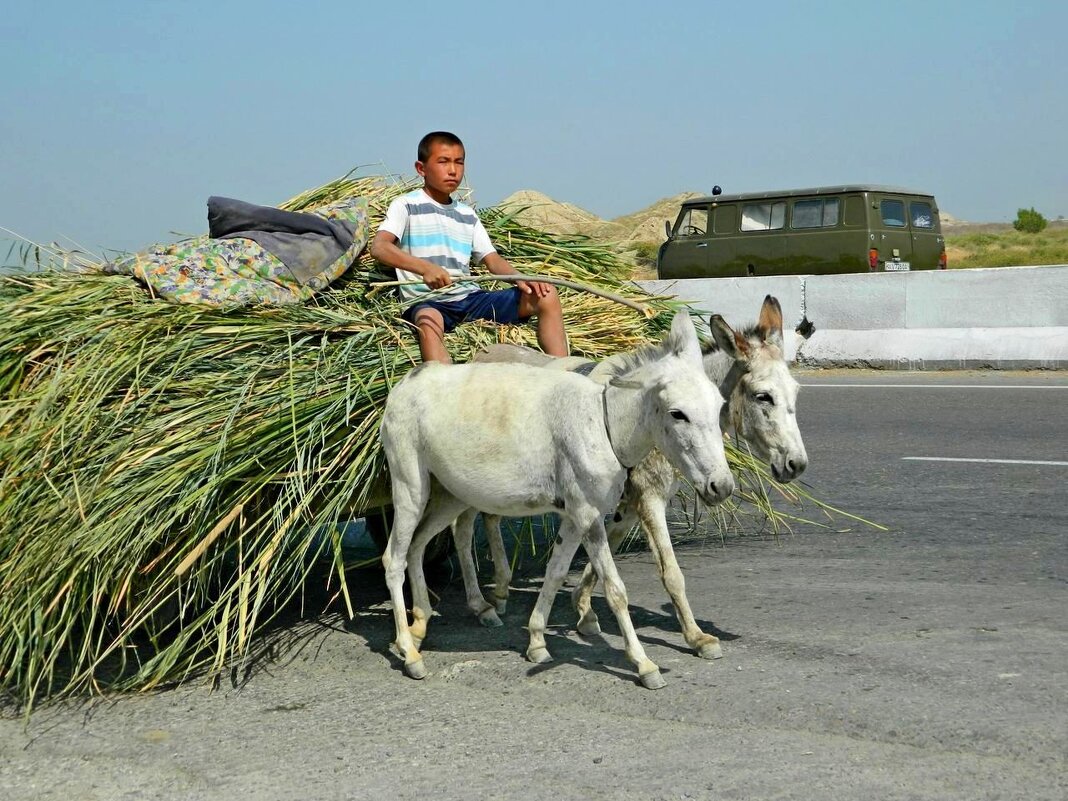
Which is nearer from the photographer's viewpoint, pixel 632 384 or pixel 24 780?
pixel 24 780

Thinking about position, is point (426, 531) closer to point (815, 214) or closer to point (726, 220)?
point (815, 214)

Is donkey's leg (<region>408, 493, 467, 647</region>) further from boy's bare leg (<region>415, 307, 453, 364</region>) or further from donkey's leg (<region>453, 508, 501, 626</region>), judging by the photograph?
boy's bare leg (<region>415, 307, 453, 364</region>)

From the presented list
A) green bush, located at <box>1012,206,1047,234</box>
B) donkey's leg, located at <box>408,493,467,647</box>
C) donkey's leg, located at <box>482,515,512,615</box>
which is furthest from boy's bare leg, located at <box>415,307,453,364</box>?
green bush, located at <box>1012,206,1047,234</box>

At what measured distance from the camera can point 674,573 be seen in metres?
4.88

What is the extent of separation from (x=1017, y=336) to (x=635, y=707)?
12130 millimetres

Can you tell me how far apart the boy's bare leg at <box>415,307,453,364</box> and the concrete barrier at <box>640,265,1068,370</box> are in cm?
972

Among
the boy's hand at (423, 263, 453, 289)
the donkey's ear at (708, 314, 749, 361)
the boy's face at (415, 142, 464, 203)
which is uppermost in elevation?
the boy's face at (415, 142, 464, 203)

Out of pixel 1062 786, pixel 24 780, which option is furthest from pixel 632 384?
pixel 24 780

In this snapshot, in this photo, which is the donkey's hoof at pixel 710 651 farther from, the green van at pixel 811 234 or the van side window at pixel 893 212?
the van side window at pixel 893 212

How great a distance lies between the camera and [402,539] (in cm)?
496

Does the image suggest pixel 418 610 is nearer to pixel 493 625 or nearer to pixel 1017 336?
pixel 493 625

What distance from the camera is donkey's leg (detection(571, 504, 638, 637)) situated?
16.9 feet

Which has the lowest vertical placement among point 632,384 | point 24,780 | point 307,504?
point 24,780

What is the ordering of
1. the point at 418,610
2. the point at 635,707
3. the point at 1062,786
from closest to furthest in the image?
the point at 1062,786 → the point at 635,707 → the point at 418,610
